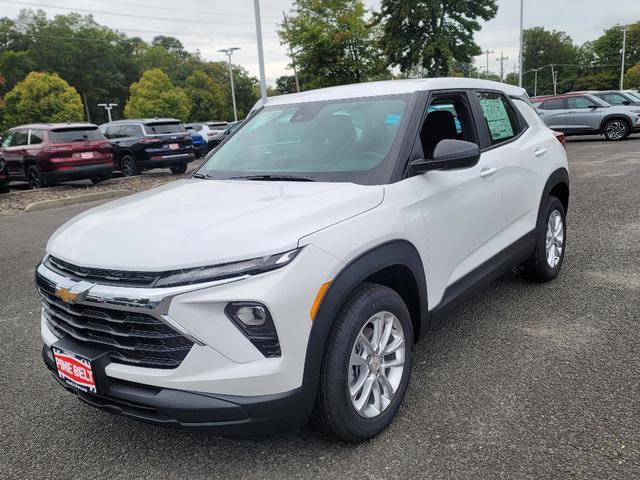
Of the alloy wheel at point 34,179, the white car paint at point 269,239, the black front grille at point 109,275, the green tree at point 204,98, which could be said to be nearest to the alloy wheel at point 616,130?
the white car paint at point 269,239

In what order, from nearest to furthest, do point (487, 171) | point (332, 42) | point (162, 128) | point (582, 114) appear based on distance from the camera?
point (487, 171)
point (162, 128)
point (582, 114)
point (332, 42)

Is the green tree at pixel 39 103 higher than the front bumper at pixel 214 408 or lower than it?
higher

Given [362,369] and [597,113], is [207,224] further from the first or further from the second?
[597,113]

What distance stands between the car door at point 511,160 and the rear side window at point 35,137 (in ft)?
40.7

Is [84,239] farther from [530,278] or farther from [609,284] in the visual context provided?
[609,284]

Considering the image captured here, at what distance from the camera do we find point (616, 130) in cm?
1747

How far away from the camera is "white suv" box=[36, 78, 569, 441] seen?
82.0 inches

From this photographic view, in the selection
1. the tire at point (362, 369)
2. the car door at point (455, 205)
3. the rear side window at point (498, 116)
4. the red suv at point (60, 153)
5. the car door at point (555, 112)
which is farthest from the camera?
the car door at point (555, 112)

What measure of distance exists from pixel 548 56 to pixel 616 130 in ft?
320

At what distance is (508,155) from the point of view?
389 cm

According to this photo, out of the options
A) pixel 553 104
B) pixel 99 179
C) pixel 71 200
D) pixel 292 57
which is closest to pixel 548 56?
pixel 292 57

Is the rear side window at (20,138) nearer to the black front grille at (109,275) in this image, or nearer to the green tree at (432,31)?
the black front grille at (109,275)

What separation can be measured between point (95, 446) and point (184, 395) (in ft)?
3.22

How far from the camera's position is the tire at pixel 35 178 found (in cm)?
1337
